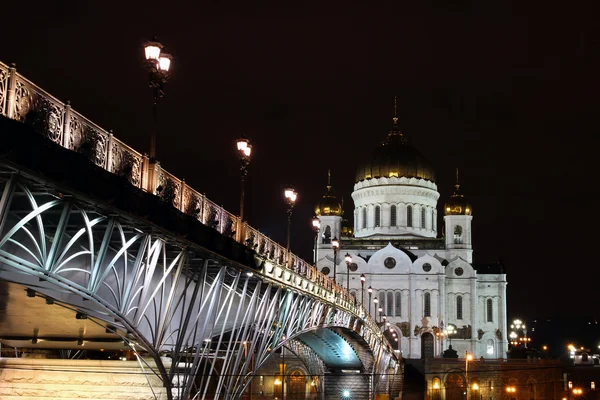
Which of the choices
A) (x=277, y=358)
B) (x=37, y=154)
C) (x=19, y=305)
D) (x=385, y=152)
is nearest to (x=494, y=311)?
(x=385, y=152)

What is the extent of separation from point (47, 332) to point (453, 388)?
63.6 m

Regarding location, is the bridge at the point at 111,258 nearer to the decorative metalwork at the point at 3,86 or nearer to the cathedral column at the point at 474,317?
the decorative metalwork at the point at 3,86

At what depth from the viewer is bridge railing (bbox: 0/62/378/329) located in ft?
42.4

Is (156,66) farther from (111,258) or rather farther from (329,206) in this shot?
(329,206)

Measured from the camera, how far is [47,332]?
25.3 meters

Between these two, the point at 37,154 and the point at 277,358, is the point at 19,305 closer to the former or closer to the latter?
the point at 37,154

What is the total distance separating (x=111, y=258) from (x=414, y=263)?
275 feet

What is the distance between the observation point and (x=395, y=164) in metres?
108

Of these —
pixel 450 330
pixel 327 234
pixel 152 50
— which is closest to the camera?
pixel 152 50

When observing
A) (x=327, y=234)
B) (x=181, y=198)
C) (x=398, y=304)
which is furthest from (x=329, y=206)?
(x=181, y=198)

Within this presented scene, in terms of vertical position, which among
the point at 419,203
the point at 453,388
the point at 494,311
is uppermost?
the point at 419,203

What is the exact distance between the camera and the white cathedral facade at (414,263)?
325 ft

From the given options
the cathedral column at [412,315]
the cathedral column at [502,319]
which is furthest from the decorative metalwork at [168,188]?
the cathedral column at [502,319]

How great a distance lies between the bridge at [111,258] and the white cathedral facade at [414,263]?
65598 millimetres
